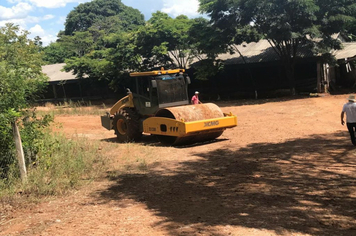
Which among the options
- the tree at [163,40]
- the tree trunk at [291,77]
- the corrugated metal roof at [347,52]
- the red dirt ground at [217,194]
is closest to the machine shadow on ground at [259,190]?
the red dirt ground at [217,194]

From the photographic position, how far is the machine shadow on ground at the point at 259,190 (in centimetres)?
525

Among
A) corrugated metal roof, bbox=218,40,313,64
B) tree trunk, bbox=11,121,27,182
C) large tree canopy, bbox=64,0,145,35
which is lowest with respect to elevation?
tree trunk, bbox=11,121,27,182

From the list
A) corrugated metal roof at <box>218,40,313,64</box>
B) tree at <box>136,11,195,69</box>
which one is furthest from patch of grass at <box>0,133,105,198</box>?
corrugated metal roof at <box>218,40,313,64</box>

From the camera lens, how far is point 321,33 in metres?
22.7

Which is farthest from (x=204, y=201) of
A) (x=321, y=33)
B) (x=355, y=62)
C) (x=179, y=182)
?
(x=355, y=62)

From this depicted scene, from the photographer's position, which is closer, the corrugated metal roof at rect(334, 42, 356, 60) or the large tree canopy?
the corrugated metal roof at rect(334, 42, 356, 60)

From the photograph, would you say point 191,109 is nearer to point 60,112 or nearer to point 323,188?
point 323,188

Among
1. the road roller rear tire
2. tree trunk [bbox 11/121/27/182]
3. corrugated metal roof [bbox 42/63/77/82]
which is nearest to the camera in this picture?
tree trunk [bbox 11/121/27/182]

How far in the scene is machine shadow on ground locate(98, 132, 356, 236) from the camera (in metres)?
5.25

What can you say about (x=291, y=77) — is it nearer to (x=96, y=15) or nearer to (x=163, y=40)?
(x=163, y=40)

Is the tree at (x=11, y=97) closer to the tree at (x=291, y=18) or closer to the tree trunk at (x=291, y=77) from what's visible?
the tree at (x=291, y=18)

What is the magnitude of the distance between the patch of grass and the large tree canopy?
59054 mm

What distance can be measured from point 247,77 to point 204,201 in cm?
2341

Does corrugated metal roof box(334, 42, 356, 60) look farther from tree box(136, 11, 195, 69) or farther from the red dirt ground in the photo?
the red dirt ground
